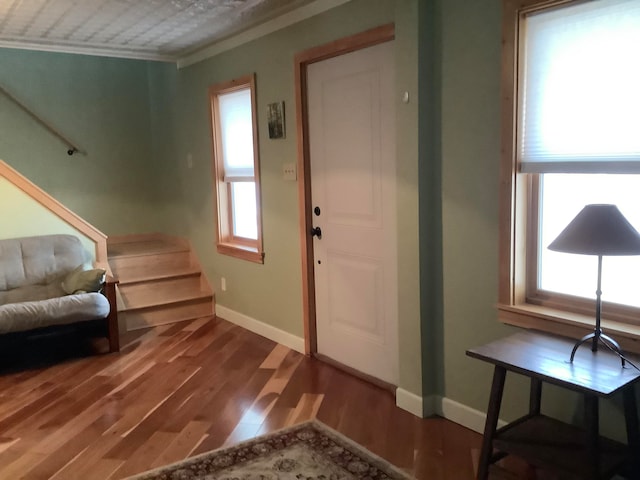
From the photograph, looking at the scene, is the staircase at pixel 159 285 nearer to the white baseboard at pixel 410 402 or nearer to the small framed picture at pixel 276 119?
the small framed picture at pixel 276 119

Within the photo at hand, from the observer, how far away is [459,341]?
2902 millimetres

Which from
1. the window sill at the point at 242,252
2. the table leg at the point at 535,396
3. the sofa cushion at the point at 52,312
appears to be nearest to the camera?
the table leg at the point at 535,396

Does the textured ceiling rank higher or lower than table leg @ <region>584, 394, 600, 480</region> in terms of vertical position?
higher

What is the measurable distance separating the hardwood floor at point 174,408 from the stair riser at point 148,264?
2.70ft

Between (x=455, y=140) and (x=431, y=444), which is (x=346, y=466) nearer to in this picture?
(x=431, y=444)

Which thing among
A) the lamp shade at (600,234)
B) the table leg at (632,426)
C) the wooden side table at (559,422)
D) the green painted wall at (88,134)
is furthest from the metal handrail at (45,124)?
the table leg at (632,426)

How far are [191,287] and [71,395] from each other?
192 centimetres

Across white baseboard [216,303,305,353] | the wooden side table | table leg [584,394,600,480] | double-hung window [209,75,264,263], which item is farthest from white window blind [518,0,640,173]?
double-hung window [209,75,264,263]

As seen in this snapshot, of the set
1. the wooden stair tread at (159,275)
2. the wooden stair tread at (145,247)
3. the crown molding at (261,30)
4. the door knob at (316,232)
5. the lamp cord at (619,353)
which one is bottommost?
the wooden stair tread at (159,275)

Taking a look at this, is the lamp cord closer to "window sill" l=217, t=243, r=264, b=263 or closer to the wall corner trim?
the wall corner trim

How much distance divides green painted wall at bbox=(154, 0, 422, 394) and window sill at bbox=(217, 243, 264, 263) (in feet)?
0.21

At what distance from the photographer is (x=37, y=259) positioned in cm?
441

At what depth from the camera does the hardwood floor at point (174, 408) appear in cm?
268

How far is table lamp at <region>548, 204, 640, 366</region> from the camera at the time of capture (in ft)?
6.33
